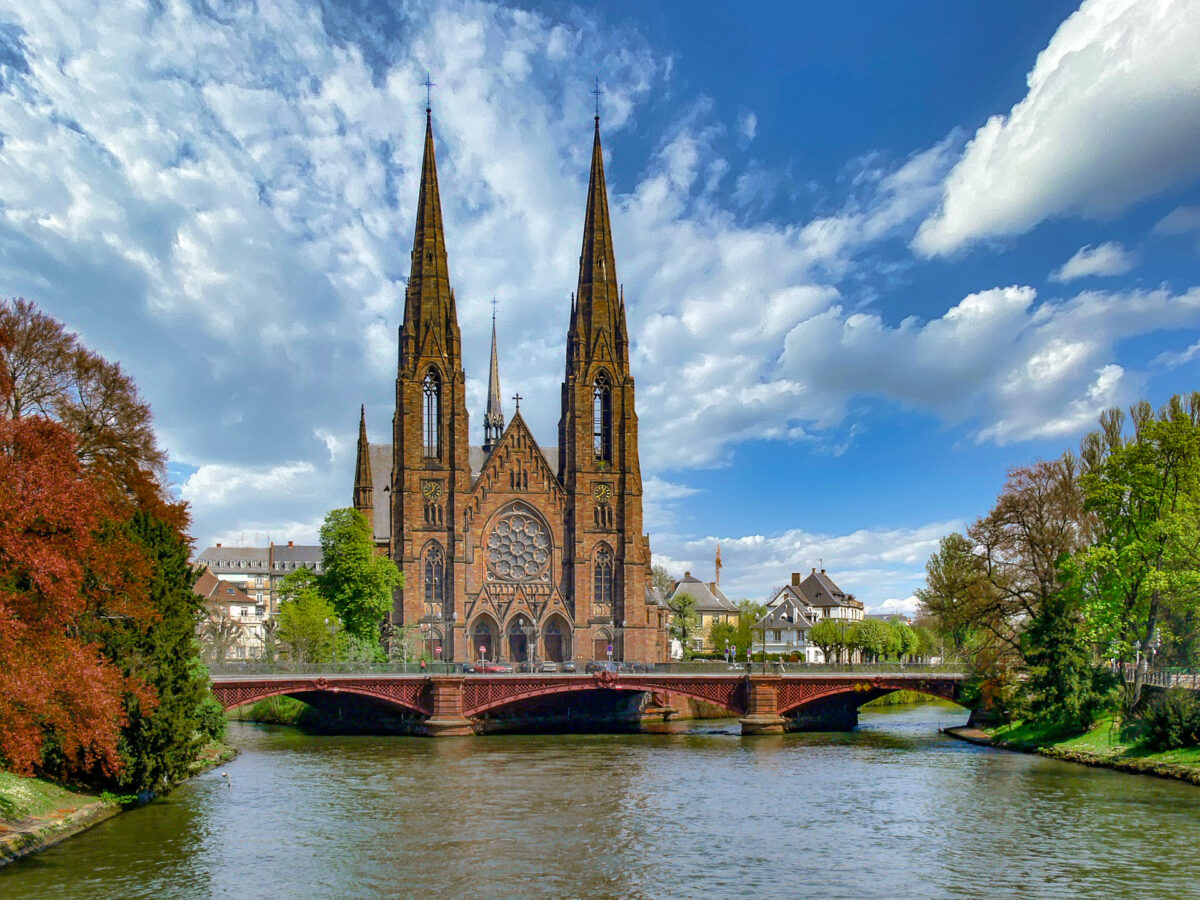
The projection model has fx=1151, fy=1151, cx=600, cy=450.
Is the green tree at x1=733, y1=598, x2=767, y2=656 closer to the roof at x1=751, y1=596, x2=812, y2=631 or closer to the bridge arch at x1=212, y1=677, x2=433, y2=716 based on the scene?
the roof at x1=751, y1=596, x2=812, y2=631

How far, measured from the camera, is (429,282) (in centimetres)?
10144

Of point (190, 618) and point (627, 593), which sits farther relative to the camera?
point (627, 593)

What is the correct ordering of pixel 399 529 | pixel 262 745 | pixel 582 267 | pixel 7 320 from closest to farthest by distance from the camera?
pixel 7 320, pixel 262 745, pixel 399 529, pixel 582 267

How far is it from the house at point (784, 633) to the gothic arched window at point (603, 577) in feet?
147

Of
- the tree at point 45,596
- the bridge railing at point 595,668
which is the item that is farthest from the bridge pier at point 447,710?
the tree at point 45,596

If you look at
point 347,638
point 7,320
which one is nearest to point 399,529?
point 347,638

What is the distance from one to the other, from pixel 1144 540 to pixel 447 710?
131 feet

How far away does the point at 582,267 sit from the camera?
105 meters

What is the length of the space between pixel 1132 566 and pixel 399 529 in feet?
197

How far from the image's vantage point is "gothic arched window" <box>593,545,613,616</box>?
98000 mm

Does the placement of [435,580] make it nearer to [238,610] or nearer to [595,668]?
[595,668]

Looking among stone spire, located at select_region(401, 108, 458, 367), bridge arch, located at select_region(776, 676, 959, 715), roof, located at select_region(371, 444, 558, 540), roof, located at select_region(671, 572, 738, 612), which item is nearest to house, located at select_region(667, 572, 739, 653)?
roof, located at select_region(671, 572, 738, 612)

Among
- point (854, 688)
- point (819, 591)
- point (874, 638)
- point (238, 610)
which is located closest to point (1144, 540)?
point (854, 688)

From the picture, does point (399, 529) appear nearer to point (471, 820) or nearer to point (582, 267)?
point (582, 267)
